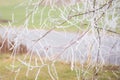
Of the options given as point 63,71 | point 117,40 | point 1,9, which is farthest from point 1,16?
point 117,40

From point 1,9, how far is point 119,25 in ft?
86.3

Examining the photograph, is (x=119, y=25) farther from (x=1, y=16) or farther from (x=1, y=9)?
(x=1, y=9)


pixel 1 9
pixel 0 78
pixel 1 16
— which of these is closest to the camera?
pixel 0 78

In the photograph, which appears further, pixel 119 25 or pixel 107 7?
pixel 119 25

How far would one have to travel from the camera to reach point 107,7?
11.1ft

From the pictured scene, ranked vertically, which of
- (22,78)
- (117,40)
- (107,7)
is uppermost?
(107,7)

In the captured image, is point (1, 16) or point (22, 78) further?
point (1, 16)

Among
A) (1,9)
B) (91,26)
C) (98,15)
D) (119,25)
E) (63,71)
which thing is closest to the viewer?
A: (91,26)

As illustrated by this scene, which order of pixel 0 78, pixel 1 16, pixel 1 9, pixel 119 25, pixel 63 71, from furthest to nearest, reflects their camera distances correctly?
pixel 1 9 < pixel 1 16 < pixel 63 71 < pixel 0 78 < pixel 119 25

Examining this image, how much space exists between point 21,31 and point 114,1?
0.82 meters

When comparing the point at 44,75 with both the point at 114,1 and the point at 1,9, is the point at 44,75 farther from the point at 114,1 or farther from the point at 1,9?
the point at 1,9

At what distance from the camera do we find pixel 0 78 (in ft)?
20.4

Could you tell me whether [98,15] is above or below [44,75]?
above

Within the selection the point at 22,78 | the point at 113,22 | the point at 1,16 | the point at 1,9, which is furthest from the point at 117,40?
the point at 1,9
